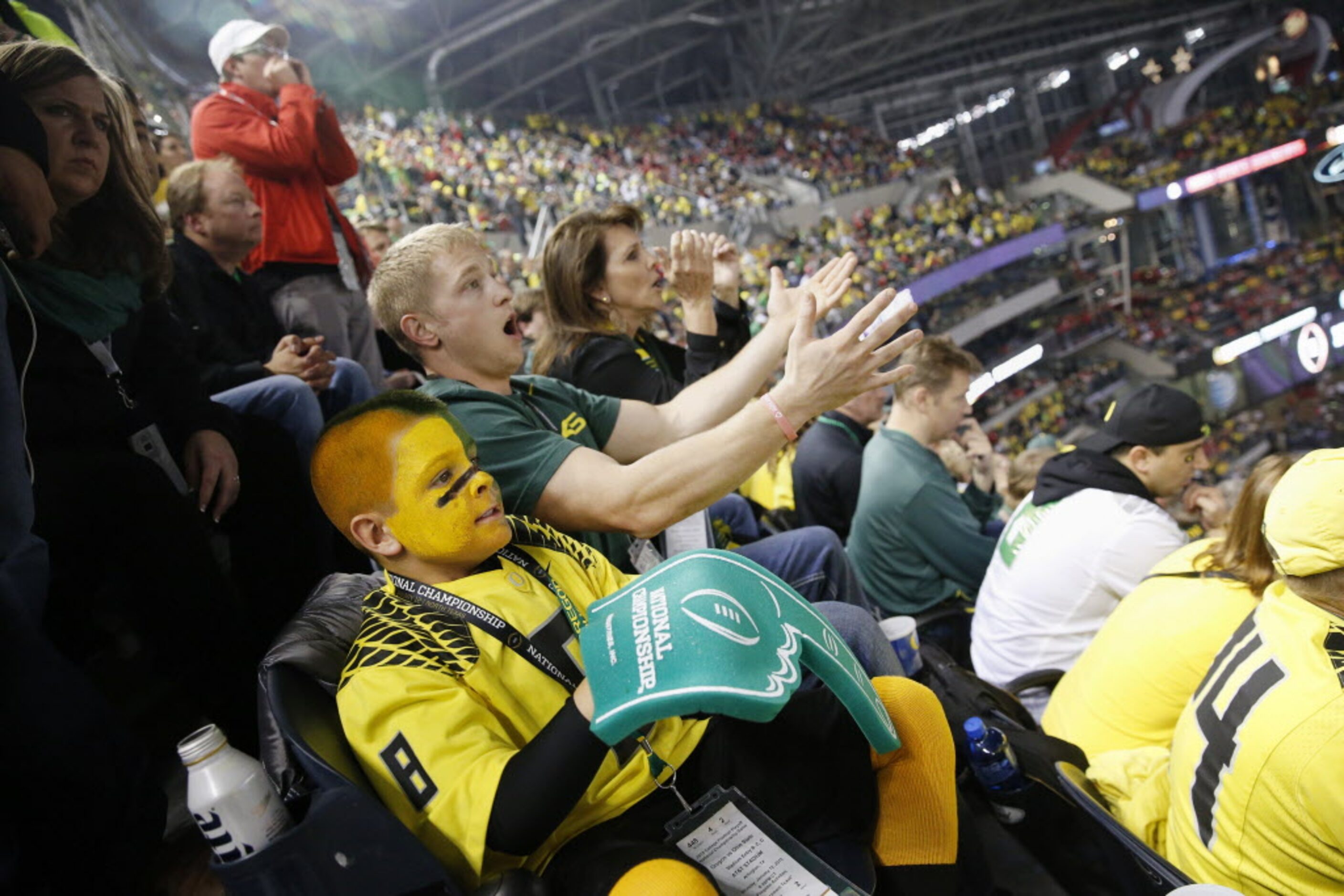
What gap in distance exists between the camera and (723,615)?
1.08 meters

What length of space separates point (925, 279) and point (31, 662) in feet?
51.7

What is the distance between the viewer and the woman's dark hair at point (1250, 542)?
1.72m

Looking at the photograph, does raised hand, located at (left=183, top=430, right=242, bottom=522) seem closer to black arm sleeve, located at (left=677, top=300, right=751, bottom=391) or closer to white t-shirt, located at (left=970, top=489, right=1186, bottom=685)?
black arm sleeve, located at (left=677, top=300, right=751, bottom=391)

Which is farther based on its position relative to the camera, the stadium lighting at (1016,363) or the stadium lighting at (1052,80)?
the stadium lighting at (1052,80)

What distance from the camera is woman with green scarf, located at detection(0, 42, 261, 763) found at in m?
1.45

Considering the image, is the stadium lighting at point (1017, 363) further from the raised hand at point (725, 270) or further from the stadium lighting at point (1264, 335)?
the raised hand at point (725, 270)

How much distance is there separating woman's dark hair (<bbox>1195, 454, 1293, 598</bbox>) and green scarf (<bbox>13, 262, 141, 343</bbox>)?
2477 mm

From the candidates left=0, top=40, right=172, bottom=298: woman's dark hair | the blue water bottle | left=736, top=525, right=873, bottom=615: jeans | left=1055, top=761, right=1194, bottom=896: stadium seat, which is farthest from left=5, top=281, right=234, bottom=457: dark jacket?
left=1055, top=761, right=1194, bottom=896: stadium seat

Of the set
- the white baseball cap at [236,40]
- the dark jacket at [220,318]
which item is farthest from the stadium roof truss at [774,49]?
the dark jacket at [220,318]

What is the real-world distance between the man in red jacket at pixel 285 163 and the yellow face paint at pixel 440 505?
1.66 meters

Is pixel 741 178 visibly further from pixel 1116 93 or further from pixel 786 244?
pixel 1116 93

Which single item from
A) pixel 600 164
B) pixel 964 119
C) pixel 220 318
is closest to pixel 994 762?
pixel 220 318

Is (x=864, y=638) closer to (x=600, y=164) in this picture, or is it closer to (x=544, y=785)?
(x=544, y=785)

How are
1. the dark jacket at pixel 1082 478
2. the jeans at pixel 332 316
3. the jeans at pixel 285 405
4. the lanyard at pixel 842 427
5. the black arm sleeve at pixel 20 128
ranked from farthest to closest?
the lanyard at pixel 842 427 < the jeans at pixel 332 316 < the dark jacket at pixel 1082 478 < the jeans at pixel 285 405 < the black arm sleeve at pixel 20 128
